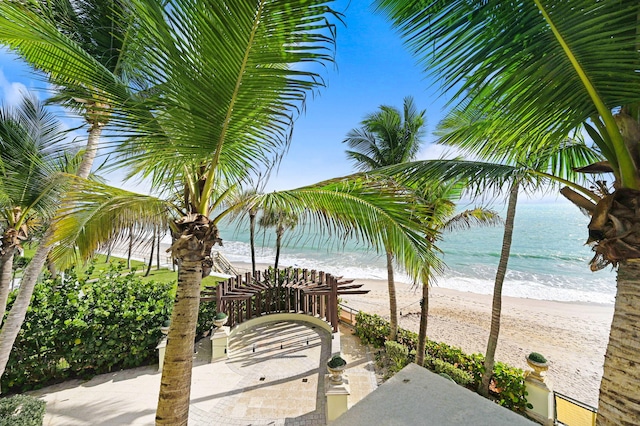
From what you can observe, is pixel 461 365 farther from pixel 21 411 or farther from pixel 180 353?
pixel 21 411

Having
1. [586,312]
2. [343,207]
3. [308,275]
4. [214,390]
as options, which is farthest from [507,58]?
[586,312]

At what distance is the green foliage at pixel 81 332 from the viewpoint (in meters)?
5.14

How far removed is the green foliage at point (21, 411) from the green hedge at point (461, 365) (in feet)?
24.6

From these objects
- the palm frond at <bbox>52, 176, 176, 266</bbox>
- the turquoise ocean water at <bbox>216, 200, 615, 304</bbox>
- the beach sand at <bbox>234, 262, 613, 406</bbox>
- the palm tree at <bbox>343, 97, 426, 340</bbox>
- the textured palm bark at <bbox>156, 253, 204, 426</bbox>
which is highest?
the palm tree at <bbox>343, 97, 426, 340</bbox>

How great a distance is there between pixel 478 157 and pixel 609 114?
1400mm

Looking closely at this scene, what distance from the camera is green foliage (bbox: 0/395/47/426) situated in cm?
345

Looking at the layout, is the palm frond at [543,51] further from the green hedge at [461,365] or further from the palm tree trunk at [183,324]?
the green hedge at [461,365]

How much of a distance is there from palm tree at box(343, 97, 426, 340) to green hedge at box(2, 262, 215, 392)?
7147 millimetres

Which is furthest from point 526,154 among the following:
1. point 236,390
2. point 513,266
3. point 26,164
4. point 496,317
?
point 513,266

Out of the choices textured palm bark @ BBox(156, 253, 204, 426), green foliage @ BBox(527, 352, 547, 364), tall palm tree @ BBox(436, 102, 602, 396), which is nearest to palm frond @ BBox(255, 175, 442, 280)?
tall palm tree @ BBox(436, 102, 602, 396)

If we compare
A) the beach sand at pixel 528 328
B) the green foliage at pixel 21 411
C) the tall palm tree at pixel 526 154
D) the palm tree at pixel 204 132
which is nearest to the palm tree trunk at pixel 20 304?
the green foliage at pixel 21 411

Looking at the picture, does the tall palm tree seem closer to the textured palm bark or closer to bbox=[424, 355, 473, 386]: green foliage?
the textured palm bark

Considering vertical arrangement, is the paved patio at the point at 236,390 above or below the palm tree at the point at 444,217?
below

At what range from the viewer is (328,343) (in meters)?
7.37
